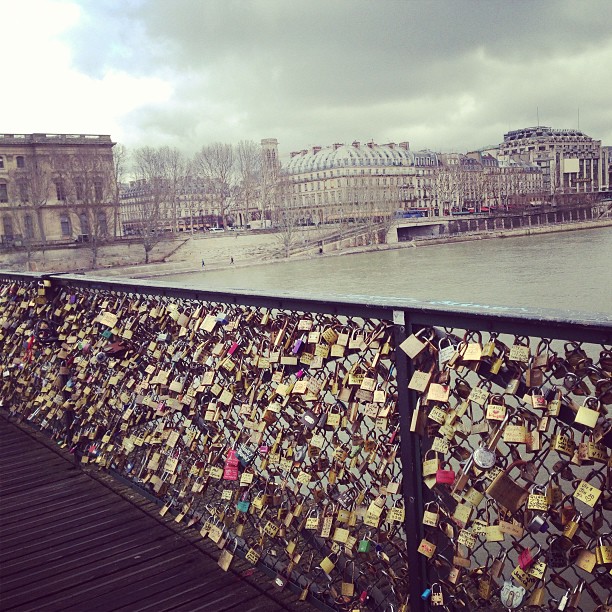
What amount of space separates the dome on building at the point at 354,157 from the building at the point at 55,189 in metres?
34.4

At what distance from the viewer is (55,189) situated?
45781 millimetres

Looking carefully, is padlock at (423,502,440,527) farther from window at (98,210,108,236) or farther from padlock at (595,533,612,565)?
window at (98,210,108,236)

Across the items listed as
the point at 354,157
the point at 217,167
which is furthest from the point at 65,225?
the point at 354,157

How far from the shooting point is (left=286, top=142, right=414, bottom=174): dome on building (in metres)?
75.9

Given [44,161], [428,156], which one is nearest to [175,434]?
[44,161]

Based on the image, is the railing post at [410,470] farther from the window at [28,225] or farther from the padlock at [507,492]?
the window at [28,225]

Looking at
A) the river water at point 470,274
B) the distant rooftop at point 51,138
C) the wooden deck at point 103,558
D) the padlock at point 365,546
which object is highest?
the distant rooftop at point 51,138

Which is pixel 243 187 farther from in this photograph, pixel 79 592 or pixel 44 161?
pixel 79 592

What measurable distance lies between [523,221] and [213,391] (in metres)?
58.8

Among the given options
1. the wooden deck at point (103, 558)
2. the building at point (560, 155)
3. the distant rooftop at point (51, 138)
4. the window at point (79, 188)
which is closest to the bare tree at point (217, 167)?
the distant rooftop at point (51, 138)

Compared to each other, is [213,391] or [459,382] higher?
[459,382]

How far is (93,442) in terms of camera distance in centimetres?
322

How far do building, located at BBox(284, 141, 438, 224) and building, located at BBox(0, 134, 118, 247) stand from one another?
27.5 meters

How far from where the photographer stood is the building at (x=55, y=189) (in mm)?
43500
